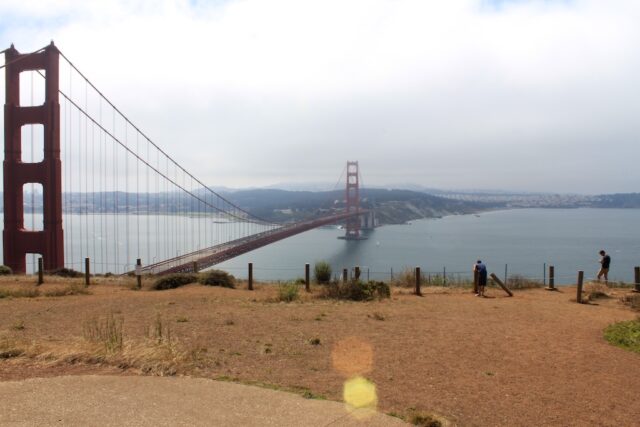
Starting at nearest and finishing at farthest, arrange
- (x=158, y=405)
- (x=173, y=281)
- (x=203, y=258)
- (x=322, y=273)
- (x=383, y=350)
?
(x=158, y=405) → (x=383, y=350) → (x=173, y=281) → (x=322, y=273) → (x=203, y=258)

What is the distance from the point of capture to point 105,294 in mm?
11461

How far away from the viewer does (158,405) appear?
13.5 ft

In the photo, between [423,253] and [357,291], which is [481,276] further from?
[423,253]

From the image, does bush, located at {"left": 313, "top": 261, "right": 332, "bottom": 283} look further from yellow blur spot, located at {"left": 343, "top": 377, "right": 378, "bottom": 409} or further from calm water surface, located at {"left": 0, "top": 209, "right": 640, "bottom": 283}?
calm water surface, located at {"left": 0, "top": 209, "right": 640, "bottom": 283}

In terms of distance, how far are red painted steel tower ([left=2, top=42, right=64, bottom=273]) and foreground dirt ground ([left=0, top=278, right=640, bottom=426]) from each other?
10145 mm

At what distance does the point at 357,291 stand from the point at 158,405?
7.29 m

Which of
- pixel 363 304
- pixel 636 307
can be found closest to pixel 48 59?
pixel 363 304

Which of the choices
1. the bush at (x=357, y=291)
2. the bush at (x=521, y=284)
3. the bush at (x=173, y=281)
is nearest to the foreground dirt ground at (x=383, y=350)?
the bush at (x=357, y=291)

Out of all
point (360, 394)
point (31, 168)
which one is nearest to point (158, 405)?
point (360, 394)

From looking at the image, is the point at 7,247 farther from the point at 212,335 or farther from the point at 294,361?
the point at 294,361

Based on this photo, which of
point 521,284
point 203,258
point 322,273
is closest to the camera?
point 521,284

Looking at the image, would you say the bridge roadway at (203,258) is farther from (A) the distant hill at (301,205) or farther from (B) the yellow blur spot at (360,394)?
(A) the distant hill at (301,205)

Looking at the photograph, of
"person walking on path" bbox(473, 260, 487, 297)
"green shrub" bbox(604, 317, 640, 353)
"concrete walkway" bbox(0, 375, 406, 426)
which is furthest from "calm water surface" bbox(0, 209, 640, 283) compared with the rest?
"concrete walkway" bbox(0, 375, 406, 426)

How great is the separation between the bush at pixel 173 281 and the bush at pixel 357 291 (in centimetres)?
413
